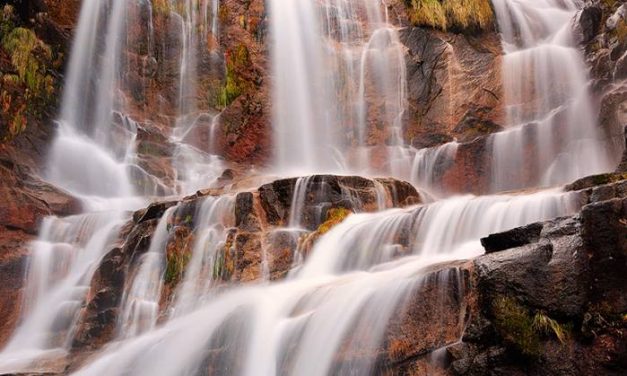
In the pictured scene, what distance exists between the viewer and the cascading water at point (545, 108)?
15703 mm

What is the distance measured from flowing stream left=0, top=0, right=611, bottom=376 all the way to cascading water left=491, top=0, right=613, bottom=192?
0.19ft

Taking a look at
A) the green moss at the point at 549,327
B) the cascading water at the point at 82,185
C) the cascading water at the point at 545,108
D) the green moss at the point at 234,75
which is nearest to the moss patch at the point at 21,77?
the cascading water at the point at 82,185

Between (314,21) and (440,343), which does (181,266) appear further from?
(314,21)

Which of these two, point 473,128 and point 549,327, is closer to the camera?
point 549,327

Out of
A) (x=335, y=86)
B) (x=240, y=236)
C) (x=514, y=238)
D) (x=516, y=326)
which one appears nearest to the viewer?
(x=516, y=326)

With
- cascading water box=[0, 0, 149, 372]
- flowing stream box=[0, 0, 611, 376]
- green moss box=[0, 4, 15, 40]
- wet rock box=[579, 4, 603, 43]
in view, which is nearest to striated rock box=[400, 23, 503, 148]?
flowing stream box=[0, 0, 611, 376]

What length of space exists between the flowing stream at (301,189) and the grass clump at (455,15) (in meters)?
0.69

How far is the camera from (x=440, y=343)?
636cm

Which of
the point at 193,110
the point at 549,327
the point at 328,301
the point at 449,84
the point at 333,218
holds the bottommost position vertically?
the point at 549,327

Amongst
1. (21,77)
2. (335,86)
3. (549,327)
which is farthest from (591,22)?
(21,77)

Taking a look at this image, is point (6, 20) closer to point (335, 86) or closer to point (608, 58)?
point (335, 86)

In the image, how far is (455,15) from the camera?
2169 cm

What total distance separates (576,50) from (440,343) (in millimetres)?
15198

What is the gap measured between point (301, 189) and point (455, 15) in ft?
40.7
